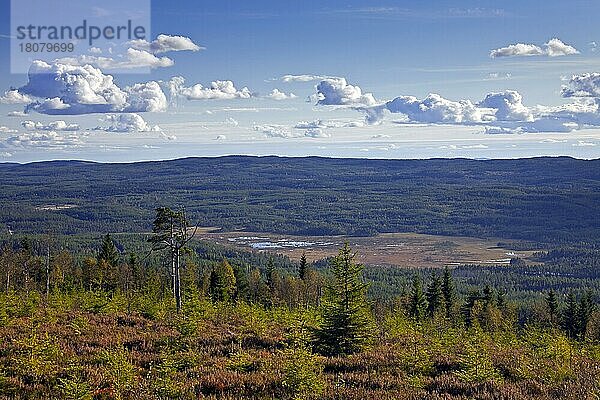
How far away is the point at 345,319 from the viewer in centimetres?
2145

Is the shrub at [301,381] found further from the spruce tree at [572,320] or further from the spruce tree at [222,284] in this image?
the spruce tree at [572,320]

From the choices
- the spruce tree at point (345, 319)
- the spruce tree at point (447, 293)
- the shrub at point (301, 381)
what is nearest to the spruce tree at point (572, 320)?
the spruce tree at point (447, 293)

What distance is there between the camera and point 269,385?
45.2 ft

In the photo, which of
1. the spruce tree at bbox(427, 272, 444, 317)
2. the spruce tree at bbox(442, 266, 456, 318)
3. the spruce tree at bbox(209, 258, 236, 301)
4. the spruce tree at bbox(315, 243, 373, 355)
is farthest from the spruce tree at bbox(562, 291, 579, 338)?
the spruce tree at bbox(315, 243, 373, 355)

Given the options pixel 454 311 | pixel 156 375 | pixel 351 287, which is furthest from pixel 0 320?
pixel 454 311

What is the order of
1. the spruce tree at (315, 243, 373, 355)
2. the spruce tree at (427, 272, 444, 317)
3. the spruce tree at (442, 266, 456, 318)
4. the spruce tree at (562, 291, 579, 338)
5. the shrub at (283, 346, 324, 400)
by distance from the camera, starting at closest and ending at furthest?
the shrub at (283, 346, 324, 400), the spruce tree at (315, 243, 373, 355), the spruce tree at (562, 291, 579, 338), the spruce tree at (427, 272, 444, 317), the spruce tree at (442, 266, 456, 318)

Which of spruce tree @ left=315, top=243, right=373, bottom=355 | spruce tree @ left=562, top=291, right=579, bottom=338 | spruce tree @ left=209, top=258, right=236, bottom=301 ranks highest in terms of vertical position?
spruce tree @ left=315, top=243, right=373, bottom=355

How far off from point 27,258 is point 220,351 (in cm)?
5361

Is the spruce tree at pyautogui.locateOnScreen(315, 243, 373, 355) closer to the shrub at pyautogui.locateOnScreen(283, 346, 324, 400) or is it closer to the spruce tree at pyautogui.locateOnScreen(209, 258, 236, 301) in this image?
the shrub at pyautogui.locateOnScreen(283, 346, 324, 400)

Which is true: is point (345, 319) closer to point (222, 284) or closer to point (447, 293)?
point (222, 284)

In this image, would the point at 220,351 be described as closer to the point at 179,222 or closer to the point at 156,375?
the point at 156,375

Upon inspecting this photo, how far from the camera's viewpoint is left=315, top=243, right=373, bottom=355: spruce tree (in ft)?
68.7

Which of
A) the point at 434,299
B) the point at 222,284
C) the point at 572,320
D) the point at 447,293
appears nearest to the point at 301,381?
the point at 222,284

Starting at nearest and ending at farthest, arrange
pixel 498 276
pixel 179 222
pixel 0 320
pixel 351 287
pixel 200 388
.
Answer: pixel 200 388 → pixel 351 287 → pixel 0 320 → pixel 179 222 → pixel 498 276
